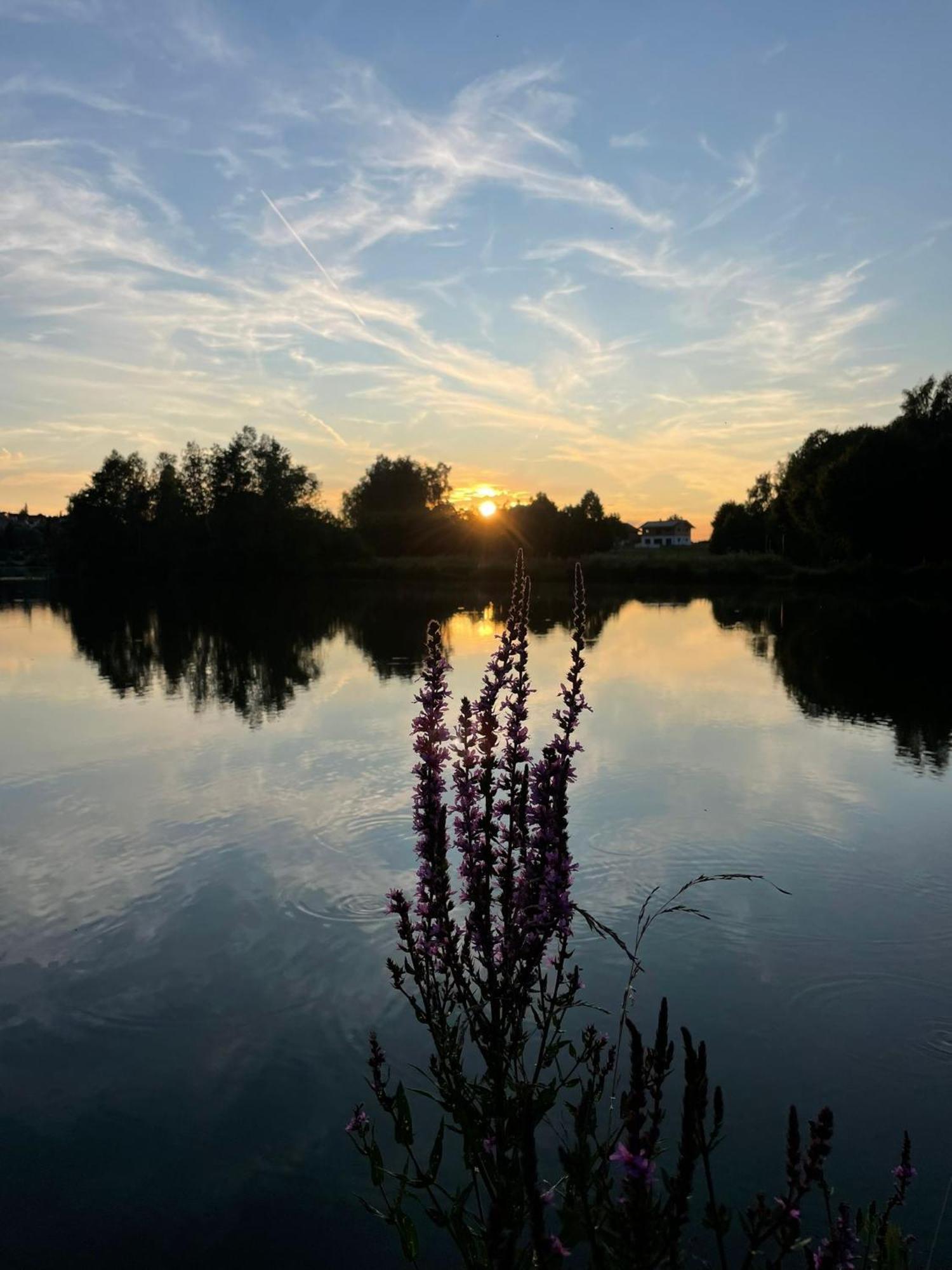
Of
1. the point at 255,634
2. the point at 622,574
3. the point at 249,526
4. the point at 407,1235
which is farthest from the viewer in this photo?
the point at 249,526

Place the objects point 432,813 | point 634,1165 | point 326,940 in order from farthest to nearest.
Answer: point 326,940, point 432,813, point 634,1165

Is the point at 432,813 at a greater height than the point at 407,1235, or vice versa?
the point at 432,813

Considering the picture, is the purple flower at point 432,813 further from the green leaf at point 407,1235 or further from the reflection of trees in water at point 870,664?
the reflection of trees in water at point 870,664

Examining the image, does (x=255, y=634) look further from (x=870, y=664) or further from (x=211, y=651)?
(x=870, y=664)

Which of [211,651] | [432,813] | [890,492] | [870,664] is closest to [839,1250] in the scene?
[432,813]

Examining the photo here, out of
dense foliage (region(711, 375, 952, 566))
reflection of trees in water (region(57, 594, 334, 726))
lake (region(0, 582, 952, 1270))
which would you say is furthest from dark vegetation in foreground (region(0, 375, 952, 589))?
lake (region(0, 582, 952, 1270))

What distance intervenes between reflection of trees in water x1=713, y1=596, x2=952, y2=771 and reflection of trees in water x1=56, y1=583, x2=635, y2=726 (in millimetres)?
6934

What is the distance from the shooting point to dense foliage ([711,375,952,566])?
196 feet

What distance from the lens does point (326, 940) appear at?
22.0 feet

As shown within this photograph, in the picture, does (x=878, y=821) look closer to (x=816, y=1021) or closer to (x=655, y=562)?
(x=816, y=1021)

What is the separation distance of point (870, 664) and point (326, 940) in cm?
1884

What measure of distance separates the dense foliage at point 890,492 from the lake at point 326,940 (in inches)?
1918

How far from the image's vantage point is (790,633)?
30.6 meters

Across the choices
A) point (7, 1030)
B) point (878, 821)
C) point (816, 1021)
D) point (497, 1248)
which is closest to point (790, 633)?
point (878, 821)
